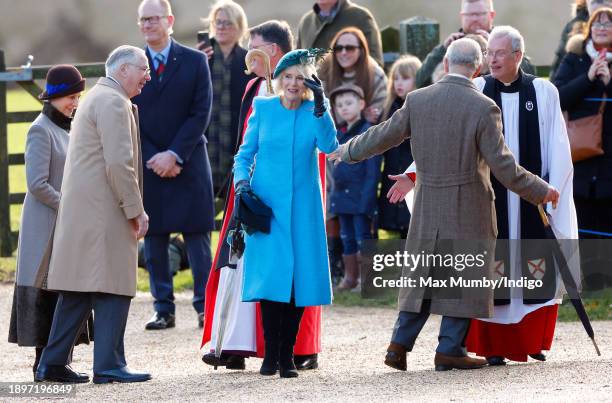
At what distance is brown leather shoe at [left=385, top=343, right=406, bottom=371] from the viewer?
7.09m

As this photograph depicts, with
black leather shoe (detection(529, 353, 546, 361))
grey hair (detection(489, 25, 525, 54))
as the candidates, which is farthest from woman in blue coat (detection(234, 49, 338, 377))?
black leather shoe (detection(529, 353, 546, 361))

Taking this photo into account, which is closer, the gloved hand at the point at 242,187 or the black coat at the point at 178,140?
the gloved hand at the point at 242,187

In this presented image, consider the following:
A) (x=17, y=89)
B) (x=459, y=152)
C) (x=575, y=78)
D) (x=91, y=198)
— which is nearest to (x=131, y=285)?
(x=91, y=198)

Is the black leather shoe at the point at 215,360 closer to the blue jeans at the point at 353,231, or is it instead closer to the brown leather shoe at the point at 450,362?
the brown leather shoe at the point at 450,362

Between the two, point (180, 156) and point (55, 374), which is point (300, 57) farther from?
point (180, 156)

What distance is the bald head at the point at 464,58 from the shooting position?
7.03 meters

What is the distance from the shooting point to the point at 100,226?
6.78 m

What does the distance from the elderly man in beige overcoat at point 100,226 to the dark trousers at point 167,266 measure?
2560mm

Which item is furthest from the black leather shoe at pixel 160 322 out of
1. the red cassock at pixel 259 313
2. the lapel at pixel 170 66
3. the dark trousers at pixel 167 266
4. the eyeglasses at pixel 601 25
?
the eyeglasses at pixel 601 25

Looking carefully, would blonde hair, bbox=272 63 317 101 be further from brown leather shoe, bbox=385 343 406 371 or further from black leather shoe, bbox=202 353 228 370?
black leather shoe, bbox=202 353 228 370

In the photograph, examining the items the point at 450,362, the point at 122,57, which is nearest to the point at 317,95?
the point at 122,57

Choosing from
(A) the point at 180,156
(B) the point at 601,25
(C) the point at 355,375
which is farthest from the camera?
(B) the point at 601,25

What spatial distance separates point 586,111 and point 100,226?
15.1ft

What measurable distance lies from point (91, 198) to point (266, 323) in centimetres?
110
